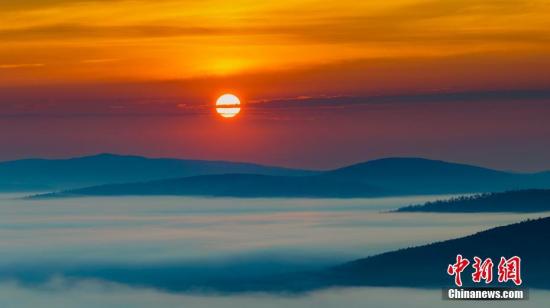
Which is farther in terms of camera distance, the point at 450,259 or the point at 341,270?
the point at 341,270

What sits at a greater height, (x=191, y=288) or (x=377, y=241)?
(x=377, y=241)

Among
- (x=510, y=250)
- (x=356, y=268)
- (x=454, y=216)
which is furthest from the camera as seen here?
(x=454, y=216)

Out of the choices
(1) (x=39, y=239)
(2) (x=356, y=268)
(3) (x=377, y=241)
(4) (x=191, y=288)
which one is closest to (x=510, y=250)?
(2) (x=356, y=268)

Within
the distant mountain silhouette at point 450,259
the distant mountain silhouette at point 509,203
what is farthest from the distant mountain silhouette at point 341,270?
the distant mountain silhouette at point 509,203

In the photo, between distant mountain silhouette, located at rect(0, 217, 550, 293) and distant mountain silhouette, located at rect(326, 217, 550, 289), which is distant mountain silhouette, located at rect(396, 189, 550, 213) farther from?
distant mountain silhouette, located at rect(326, 217, 550, 289)

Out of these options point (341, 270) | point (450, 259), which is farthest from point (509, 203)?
point (450, 259)

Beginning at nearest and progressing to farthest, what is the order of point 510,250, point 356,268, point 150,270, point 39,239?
point 510,250 < point 356,268 < point 150,270 < point 39,239

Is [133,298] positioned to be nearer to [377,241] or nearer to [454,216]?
[377,241]

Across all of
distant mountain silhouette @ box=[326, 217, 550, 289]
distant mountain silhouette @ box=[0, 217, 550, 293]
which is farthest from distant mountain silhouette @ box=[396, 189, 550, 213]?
distant mountain silhouette @ box=[326, 217, 550, 289]

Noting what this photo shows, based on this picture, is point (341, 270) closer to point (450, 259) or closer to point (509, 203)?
point (450, 259)
